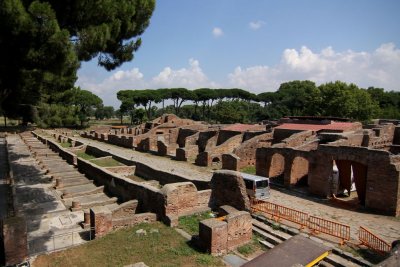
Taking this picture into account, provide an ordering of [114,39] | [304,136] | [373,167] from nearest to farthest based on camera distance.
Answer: [114,39] → [373,167] → [304,136]

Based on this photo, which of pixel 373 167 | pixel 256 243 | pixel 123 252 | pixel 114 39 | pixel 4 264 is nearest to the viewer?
pixel 4 264

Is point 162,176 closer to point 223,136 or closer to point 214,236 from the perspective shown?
point 214,236

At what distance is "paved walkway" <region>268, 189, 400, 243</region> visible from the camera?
35.4 ft

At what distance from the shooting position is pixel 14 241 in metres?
8.16

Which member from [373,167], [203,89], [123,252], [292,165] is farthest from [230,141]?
[203,89]

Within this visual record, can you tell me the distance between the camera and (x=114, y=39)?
39.2ft

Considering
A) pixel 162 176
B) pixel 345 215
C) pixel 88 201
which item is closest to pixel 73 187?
pixel 88 201

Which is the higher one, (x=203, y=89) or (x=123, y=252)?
(x=203, y=89)

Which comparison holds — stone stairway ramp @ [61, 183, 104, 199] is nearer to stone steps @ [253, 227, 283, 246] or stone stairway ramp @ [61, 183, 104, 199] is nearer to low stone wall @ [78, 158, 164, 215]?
low stone wall @ [78, 158, 164, 215]

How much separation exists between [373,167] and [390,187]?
1.02 m

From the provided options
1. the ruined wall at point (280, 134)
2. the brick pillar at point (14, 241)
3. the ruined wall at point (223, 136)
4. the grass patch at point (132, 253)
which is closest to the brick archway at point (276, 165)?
the ruined wall at point (280, 134)

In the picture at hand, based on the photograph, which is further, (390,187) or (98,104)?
(98,104)

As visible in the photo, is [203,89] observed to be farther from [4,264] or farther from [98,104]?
[4,264]

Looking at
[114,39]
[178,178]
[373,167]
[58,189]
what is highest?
Result: [114,39]
